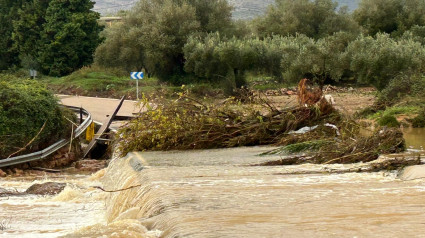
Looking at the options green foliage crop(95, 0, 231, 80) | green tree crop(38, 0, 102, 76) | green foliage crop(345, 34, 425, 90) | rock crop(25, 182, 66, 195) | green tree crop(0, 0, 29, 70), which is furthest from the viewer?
green tree crop(0, 0, 29, 70)

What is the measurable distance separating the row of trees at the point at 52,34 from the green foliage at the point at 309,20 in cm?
1534

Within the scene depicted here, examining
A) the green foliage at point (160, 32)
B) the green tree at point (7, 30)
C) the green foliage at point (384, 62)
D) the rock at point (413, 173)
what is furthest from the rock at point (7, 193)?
the green tree at point (7, 30)

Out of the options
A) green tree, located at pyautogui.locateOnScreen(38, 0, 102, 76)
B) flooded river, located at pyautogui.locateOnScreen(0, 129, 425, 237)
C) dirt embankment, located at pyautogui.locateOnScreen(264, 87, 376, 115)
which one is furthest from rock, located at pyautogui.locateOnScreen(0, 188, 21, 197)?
green tree, located at pyautogui.locateOnScreen(38, 0, 102, 76)

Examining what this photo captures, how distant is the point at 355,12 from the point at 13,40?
3072 centimetres

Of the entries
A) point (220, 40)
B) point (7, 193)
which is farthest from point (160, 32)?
point (7, 193)

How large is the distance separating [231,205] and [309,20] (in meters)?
49.2

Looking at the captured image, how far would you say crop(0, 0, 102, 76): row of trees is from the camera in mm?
57469

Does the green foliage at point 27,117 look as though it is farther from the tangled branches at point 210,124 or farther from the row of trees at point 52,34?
the row of trees at point 52,34

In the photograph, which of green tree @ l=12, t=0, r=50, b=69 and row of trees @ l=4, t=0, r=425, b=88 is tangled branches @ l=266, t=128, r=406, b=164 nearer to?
row of trees @ l=4, t=0, r=425, b=88

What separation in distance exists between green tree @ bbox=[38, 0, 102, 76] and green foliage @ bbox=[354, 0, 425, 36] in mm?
23257

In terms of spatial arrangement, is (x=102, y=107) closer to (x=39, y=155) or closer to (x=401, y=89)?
(x=39, y=155)

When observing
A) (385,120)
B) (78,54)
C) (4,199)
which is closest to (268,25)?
(78,54)

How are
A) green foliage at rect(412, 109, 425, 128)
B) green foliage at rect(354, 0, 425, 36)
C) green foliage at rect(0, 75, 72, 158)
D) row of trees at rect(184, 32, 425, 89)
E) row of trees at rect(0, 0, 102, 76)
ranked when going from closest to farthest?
green foliage at rect(0, 75, 72, 158) < green foliage at rect(412, 109, 425, 128) < row of trees at rect(184, 32, 425, 89) < green foliage at rect(354, 0, 425, 36) < row of trees at rect(0, 0, 102, 76)

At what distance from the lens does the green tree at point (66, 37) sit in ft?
188
